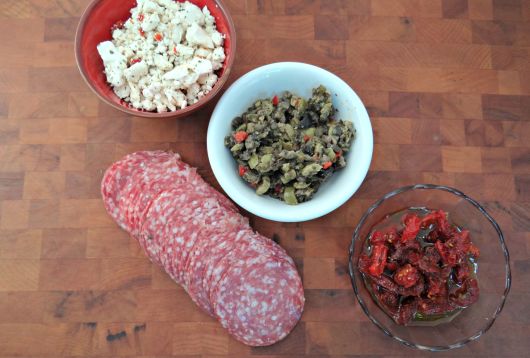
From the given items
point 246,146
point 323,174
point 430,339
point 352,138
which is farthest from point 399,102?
point 430,339

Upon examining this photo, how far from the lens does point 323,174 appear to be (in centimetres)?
205

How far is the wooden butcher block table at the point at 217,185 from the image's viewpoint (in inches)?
89.6

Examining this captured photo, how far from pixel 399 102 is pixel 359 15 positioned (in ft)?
1.57

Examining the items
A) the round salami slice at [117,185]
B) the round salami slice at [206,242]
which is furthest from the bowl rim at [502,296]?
the round salami slice at [117,185]

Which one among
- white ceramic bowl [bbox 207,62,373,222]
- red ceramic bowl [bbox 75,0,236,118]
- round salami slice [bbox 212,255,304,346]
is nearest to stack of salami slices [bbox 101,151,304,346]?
round salami slice [bbox 212,255,304,346]

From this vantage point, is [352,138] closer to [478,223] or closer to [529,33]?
[478,223]

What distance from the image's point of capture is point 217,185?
2338 millimetres

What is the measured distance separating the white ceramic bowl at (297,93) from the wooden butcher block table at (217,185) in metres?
0.27

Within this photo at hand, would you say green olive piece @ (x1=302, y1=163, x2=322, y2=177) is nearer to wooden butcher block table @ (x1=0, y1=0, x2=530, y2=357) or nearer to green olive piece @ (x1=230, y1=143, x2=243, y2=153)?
green olive piece @ (x1=230, y1=143, x2=243, y2=153)

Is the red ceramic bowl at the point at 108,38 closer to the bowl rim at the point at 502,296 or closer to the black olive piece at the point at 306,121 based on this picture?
the black olive piece at the point at 306,121

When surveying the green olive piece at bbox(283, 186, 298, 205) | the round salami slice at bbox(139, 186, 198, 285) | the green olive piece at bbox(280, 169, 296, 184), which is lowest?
the round salami slice at bbox(139, 186, 198, 285)

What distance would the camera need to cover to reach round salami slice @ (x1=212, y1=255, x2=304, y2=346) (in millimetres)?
2121

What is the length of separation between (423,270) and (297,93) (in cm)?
93

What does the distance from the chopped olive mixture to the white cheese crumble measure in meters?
1.04
